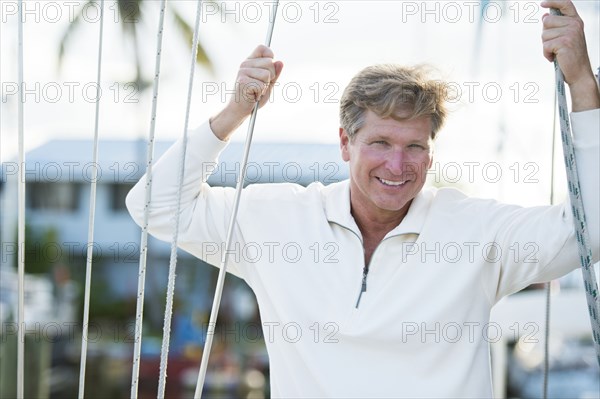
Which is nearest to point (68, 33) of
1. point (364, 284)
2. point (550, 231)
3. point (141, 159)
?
point (141, 159)

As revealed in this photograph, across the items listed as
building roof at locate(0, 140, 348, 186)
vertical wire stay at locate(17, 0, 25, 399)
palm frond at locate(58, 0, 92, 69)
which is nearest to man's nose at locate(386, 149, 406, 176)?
vertical wire stay at locate(17, 0, 25, 399)

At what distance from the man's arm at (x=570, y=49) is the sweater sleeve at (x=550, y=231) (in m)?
0.04

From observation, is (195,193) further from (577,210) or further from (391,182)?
(577,210)

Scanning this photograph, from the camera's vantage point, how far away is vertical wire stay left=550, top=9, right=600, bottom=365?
1.72 m

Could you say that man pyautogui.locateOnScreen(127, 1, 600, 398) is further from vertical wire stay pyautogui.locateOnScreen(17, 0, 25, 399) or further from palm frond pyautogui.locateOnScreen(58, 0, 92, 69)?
palm frond pyautogui.locateOnScreen(58, 0, 92, 69)

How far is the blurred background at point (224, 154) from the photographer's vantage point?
3.70 meters

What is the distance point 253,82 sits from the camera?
76.8 inches

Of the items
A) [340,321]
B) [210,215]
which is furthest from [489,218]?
[210,215]

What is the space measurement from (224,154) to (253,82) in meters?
9.98

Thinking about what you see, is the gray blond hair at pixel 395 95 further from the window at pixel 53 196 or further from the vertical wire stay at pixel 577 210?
the window at pixel 53 196

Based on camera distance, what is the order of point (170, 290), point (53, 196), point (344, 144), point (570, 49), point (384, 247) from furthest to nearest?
point (53, 196) < point (344, 144) < point (384, 247) < point (170, 290) < point (570, 49)

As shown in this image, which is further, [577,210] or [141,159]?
[141,159]

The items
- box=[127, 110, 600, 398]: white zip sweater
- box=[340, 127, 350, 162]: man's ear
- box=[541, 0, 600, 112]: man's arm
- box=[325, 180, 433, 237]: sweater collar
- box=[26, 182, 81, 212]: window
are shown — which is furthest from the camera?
box=[26, 182, 81, 212]: window

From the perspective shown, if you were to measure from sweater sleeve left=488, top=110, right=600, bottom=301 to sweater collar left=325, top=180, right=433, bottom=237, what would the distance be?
0.16 metres
